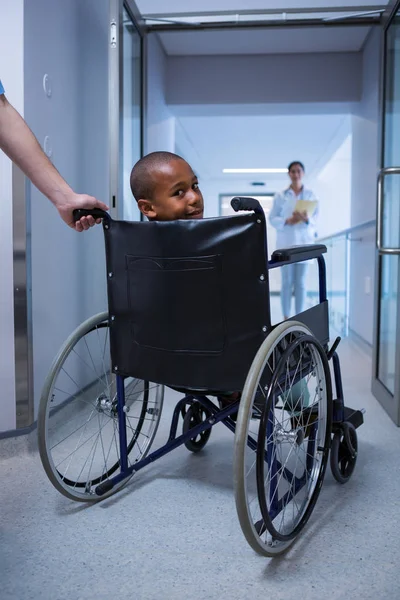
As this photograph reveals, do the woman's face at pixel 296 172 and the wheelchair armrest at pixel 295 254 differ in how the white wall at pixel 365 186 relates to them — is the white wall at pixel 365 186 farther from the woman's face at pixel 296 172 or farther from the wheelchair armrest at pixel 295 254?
the wheelchair armrest at pixel 295 254

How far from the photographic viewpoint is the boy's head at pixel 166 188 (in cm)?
135

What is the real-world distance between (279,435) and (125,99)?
1.76 metres

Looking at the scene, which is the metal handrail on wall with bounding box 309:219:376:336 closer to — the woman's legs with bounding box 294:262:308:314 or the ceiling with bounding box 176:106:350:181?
the woman's legs with bounding box 294:262:308:314

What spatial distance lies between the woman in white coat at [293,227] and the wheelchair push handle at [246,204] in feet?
11.1

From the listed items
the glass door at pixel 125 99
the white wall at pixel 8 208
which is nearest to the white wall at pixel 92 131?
the glass door at pixel 125 99

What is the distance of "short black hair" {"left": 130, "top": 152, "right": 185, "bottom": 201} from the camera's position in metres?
1.36

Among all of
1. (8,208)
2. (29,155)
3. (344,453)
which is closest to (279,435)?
(344,453)

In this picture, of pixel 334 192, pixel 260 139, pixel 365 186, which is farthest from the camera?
pixel 334 192

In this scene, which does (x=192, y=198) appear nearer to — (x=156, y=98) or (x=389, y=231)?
(x=389, y=231)

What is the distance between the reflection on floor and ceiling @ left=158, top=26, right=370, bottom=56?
3201mm

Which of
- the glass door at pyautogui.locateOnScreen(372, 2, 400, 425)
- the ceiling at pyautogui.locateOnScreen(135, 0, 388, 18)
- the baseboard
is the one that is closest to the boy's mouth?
the baseboard

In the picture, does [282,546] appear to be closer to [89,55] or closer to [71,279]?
[71,279]

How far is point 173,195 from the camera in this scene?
1365mm

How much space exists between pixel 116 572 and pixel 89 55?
205cm
